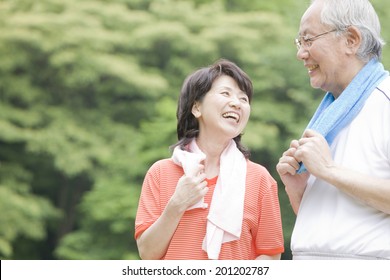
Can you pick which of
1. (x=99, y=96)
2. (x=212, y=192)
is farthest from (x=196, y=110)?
(x=99, y=96)

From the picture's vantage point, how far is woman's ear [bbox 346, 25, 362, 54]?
1598 mm

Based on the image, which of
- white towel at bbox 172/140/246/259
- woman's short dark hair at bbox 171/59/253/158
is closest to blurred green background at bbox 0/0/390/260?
woman's short dark hair at bbox 171/59/253/158

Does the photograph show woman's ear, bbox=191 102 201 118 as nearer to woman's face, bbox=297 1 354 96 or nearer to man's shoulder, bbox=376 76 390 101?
woman's face, bbox=297 1 354 96

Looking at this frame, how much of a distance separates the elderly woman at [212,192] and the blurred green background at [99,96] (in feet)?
24.1

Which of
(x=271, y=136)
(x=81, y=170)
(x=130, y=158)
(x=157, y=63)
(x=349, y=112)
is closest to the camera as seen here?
(x=349, y=112)

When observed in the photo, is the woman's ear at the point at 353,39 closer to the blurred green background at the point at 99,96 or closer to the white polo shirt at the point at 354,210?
the white polo shirt at the point at 354,210

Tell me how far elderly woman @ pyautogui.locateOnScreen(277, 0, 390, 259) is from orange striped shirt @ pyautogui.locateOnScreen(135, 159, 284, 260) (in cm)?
12

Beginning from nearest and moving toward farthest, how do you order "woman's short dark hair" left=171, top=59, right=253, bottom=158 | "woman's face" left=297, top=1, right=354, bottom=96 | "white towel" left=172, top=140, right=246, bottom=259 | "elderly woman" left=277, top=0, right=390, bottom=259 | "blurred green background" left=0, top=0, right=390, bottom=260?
1. "elderly woman" left=277, top=0, right=390, bottom=259
2. "woman's face" left=297, top=1, right=354, bottom=96
3. "white towel" left=172, top=140, right=246, bottom=259
4. "woman's short dark hair" left=171, top=59, right=253, bottom=158
5. "blurred green background" left=0, top=0, right=390, bottom=260

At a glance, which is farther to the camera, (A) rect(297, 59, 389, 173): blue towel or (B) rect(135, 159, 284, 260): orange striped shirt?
(B) rect(135, 159, 284, 260): orange striped shirt

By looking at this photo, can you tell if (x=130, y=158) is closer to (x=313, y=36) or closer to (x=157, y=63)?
(x=157, y=63)

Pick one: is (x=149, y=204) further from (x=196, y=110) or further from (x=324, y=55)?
(x=324, y=55)
